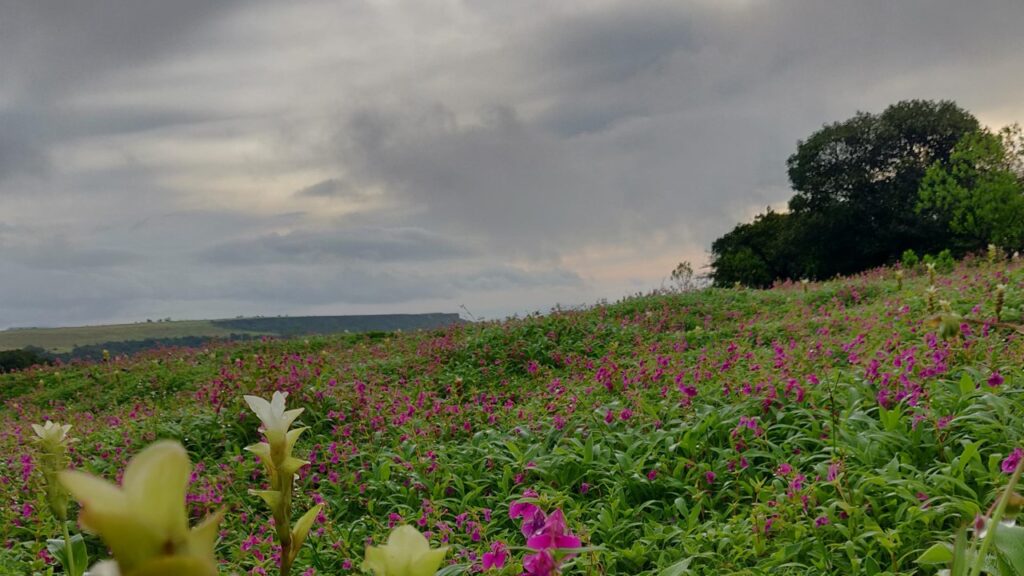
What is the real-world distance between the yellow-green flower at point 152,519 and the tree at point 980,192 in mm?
26078

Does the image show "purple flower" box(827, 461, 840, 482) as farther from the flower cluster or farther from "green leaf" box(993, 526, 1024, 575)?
the flower cluster

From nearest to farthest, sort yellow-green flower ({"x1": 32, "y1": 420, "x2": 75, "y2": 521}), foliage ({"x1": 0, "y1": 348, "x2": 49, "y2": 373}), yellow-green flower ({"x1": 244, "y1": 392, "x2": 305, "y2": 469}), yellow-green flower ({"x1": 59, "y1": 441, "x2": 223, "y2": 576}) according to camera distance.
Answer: yellow-green flower ({"x1": 59, "y1": 441, "x2": 223, "y2": 576}), yellow-green flower ({"x1": 244, "y1": 392, "x2": 305, "y2": 469}), yellow-green flower ({"x1": 32, "y1": 420, "x2": 75, "y2": 521}), foliage ({"x1": 0, "y1": 348, "x2": 49, "y2": 373})

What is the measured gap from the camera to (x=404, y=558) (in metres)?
0.73

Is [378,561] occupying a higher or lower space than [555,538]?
higher

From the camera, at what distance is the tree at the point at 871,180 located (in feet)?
79.6

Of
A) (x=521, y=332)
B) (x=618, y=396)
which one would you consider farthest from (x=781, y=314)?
(x=618, y=396)

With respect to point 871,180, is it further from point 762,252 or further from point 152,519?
point 152,519

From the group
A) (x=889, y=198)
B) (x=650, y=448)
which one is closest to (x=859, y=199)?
(x=889, y=198)

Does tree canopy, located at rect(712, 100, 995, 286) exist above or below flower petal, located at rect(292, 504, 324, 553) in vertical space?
above

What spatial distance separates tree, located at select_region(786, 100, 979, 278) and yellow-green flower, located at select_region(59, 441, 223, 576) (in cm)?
2619

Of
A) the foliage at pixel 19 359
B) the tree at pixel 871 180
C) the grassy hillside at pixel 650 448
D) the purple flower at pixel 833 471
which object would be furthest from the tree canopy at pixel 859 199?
the purple flower at pixel 833 471

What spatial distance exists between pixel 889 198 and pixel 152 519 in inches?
1078

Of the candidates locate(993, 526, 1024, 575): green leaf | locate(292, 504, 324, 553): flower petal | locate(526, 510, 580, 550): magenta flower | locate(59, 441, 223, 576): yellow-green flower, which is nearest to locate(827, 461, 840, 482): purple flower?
locate(993, 526, 1024, 575): green leaf

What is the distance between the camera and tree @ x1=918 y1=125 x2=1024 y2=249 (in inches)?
895
